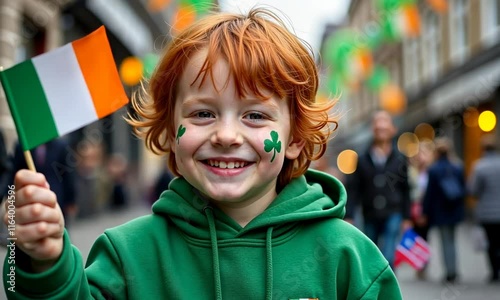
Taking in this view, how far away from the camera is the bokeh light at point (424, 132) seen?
2338cm

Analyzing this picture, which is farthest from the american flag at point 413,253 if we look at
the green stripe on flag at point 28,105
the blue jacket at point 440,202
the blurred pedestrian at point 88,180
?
the blurred pedestrian at point 88,180

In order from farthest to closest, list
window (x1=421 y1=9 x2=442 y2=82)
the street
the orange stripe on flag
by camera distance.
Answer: window (x1=421 y1=9 x2=442 y2=82), the street, the orange stripe on flag

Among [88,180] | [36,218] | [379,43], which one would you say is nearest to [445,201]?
[36,218]

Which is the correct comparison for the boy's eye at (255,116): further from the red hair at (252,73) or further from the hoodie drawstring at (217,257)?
the hoodie drawstring at (217,257)

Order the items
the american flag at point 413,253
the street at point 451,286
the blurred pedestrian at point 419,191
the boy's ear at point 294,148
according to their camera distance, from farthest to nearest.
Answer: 1. the blurred pedestrian at point 419,191
2. the street at point 451,286
3. the american flag at point 413,253
4. the boy's ear at point 294,148

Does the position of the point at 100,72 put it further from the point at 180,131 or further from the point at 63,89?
the point at 180,131

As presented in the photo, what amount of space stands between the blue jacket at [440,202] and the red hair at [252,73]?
22.4ft

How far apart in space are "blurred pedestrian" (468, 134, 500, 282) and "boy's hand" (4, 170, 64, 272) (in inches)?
313

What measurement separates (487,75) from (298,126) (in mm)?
15114

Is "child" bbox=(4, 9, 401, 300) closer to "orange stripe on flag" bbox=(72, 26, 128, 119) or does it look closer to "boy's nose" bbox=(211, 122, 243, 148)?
"boy's nose" bbox=(211, 122, 243, 148)

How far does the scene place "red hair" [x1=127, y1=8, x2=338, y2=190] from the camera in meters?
1.82

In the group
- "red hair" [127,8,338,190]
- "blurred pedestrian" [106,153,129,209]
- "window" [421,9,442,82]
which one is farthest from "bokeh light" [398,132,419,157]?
"red hair" [127,8,338,190]

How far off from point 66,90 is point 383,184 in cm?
575

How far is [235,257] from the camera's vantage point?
184 cm
